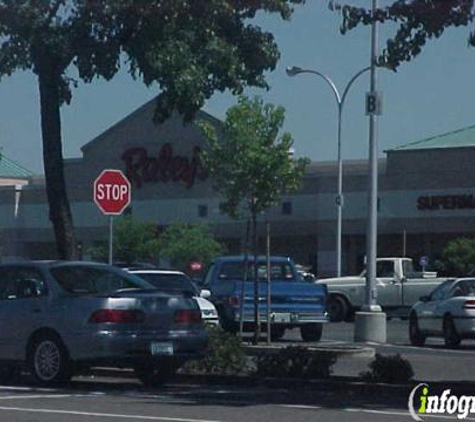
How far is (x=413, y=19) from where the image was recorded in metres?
18.1

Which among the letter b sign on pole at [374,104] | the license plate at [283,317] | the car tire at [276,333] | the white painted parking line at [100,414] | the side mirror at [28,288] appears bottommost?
the white painted parking line at [100,414]

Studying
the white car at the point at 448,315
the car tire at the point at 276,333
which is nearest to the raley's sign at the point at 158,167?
the car tire at the point at 276,333

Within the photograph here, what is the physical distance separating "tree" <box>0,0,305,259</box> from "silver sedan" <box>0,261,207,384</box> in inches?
125

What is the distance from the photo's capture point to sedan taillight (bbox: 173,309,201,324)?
19469 mm

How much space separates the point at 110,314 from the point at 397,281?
2552 centimetres

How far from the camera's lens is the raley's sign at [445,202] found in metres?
58.9

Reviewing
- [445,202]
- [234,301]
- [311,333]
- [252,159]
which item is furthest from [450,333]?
[445,202]

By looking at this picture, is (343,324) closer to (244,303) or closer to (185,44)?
(244,303)

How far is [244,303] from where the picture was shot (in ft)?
95.4

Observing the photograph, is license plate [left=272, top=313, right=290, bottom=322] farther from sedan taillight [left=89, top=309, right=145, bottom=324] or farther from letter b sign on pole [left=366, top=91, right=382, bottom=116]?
sedan taillight [left=89, top=309, right=145, bottom=324]

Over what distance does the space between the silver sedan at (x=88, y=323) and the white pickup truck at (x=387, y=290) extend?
2366 cm

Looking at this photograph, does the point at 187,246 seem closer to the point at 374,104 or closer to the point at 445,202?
the point at 445,202

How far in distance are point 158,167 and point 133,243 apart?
9173mm

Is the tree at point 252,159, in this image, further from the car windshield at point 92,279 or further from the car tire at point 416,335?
the car windshield at point 92,279
